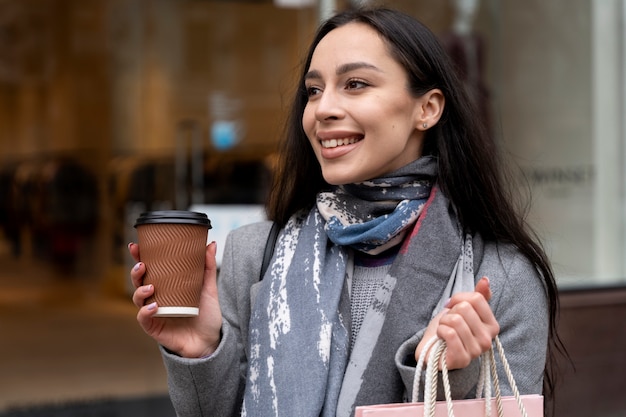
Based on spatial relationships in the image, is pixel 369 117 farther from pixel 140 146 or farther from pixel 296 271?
pixel 140 146

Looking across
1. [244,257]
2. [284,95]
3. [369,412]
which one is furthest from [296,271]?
[284,95]

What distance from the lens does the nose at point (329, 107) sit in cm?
173

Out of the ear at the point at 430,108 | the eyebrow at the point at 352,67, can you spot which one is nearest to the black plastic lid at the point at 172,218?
the eyebrow at the point at 352,67

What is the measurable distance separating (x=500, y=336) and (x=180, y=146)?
8838mm

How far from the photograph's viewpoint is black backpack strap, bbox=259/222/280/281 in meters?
1.90

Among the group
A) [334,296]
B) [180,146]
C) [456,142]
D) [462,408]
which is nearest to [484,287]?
[462,408]

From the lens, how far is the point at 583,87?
253 inches

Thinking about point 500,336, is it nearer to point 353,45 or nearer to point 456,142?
point 456,142

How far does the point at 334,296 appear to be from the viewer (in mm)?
1754

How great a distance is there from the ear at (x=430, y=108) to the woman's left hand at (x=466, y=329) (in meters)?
0.46

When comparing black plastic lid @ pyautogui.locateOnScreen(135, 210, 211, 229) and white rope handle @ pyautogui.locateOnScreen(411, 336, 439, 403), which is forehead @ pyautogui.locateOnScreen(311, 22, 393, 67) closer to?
black plastic lid @ pyautogui.locateOnScreen(135, 210, 211, 229)

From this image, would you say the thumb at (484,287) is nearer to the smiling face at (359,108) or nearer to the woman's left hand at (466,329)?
the woman's left hand at (466,329)

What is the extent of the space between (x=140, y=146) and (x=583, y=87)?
19.2 ft

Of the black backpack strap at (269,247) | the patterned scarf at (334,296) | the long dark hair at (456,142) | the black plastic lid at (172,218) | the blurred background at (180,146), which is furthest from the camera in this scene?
the blurred background at (180,146)
